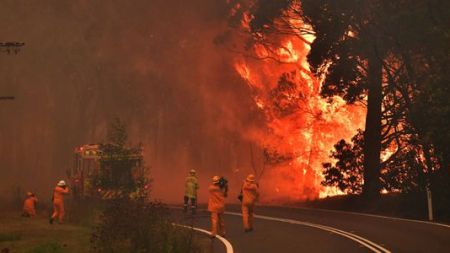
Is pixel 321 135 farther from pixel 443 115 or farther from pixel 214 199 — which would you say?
pixel 214 199

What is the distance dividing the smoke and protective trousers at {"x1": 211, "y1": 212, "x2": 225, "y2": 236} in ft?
98.2

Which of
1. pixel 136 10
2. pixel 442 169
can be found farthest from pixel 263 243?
pixel 136 10

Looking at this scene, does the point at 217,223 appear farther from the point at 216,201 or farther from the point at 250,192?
the point at 250,192

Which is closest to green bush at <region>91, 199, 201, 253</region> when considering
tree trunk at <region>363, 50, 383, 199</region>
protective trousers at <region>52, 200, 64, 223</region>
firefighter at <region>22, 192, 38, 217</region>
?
protective trousers at <region>52, 200, 64, 223</region>

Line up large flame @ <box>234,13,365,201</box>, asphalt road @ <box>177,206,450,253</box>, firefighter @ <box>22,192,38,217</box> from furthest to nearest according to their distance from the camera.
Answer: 1. large flame @ <box>234,13,365,201</box>
2. firefighter @ <box>22,192,38,217</box>
3. asphalt road @ <box>177,206,450,253</box>

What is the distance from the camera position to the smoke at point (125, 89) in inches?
2242

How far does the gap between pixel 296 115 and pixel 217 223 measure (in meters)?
23.5

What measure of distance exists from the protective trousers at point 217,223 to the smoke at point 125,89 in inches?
1179

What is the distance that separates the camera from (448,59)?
69.8 ft

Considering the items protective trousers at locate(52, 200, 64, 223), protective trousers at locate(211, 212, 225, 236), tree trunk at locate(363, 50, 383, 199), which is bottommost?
protective trousers at locate(211, 212, 225, 236)

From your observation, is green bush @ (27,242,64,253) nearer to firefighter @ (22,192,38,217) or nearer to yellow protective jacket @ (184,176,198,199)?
yellow protective jacket @ (184,176,198,199)

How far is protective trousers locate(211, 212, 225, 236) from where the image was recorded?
17.0 m

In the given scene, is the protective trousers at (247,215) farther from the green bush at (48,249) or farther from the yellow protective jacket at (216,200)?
A: the green bush at (48,249)

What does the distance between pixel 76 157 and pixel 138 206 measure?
15848mm
